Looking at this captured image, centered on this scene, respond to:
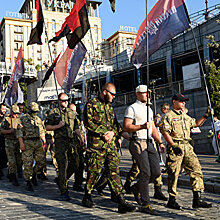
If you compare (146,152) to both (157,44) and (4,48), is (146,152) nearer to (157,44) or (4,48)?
(157,44)

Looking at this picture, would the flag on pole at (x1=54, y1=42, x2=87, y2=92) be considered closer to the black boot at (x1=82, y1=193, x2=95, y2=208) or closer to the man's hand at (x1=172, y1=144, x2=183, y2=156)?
the black boot at (x1=82, y1=193, x2=95, y2=208)

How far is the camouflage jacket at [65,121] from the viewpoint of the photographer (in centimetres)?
636

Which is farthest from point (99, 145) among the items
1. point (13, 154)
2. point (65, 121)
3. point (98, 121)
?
point (13, 154)

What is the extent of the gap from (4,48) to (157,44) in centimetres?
8329

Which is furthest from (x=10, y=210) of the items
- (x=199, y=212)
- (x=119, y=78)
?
(x=119, y=78)

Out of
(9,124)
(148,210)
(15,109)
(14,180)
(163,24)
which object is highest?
(163,24)

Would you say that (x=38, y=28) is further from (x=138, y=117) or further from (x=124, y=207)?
(x=124, y=207)

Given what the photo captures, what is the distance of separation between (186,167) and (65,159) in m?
2.33

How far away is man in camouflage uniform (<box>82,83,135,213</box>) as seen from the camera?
5.36m

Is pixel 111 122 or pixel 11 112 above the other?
pixel 11 112

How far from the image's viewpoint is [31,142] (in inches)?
297

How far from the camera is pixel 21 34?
3396 inches

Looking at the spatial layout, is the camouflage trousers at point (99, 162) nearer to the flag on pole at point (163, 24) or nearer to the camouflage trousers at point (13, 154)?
the flag on pole at point (163, 24)

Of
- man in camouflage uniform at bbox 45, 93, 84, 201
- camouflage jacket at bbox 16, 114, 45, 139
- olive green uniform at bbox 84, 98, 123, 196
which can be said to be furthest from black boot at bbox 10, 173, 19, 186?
olive green uniform at bbox 84, 98, 123, 196
